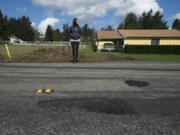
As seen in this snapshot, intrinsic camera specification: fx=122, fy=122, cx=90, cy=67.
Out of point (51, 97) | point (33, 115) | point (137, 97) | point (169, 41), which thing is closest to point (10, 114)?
point (33, 115)

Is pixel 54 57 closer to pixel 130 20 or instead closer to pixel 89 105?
pixel 89 105

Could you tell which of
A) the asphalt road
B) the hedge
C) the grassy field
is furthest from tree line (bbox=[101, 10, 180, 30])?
the asphalt road

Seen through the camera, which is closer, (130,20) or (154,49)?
(154,49)

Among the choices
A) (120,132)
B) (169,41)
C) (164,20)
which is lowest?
(120,132)

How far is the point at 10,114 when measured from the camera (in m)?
1.57

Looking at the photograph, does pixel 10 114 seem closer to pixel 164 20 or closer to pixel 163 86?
pixel 163 86

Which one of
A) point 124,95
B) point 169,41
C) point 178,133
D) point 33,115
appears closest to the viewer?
point 178,133

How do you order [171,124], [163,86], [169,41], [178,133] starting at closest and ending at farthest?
1. [178,133]
2. [171,124]
3. [163,86]
4. [169,41]

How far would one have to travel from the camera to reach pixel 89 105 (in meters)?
1.84

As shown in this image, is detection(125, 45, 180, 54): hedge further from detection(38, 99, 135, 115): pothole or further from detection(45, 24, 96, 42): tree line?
detection(45, 24, 96, 42): tree line

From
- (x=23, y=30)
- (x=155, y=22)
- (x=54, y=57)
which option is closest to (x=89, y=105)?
(x=54, y=57)

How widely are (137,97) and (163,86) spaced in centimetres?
103

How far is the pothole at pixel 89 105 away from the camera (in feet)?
5.55

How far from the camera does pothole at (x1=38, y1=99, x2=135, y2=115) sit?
5.55ft
